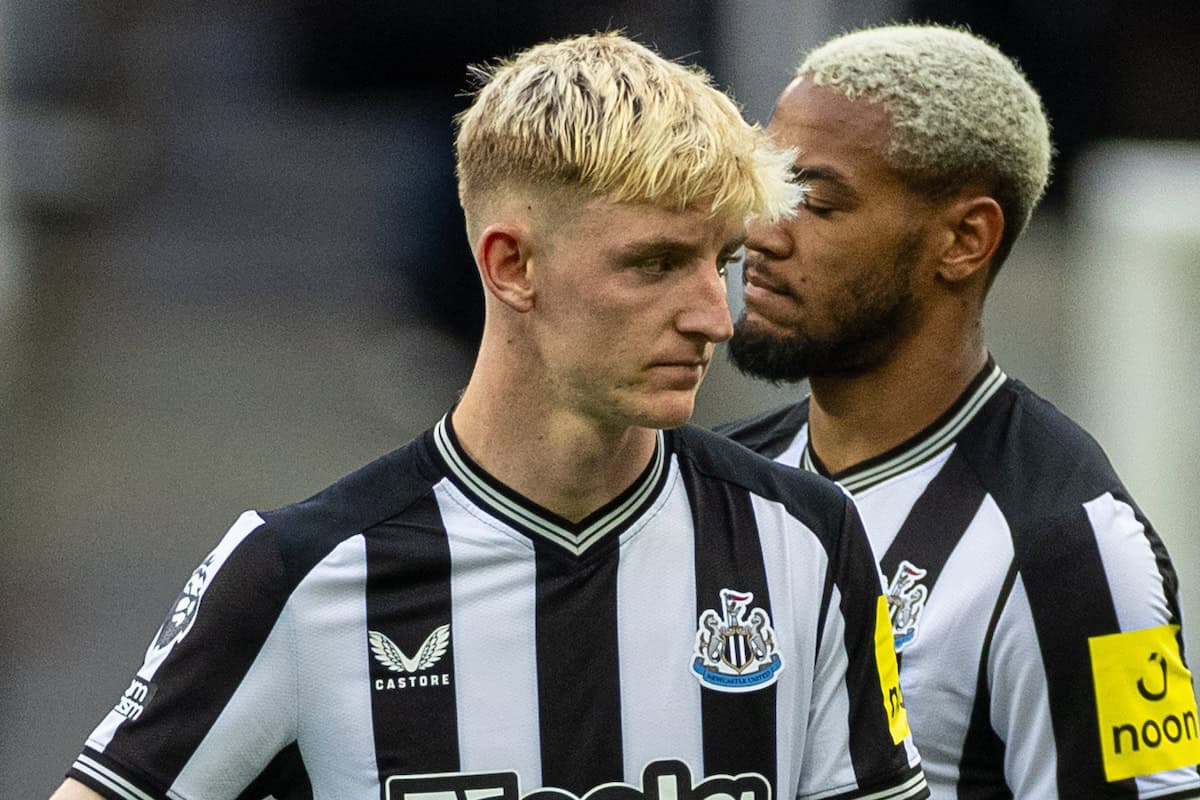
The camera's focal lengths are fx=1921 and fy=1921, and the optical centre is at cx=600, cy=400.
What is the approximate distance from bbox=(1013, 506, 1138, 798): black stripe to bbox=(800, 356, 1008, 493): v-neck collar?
1.23 feet

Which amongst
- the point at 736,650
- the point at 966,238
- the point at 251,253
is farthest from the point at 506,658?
the point at 251,253

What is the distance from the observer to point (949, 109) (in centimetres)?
342

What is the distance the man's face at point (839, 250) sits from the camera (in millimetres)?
3395

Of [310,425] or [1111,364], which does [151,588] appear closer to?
[310,425]

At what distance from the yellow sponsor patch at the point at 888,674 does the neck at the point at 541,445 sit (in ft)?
1.36

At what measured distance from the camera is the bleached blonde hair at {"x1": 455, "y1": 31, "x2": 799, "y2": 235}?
2.49 metres

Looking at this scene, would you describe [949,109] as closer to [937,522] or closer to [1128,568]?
[937,522]

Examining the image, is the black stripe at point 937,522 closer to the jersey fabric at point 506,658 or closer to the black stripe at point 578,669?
the jersey fabric at point 506,658

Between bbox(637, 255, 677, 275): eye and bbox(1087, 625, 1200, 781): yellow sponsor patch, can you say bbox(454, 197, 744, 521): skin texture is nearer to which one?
bbox(637, 255, 677, 275): eye

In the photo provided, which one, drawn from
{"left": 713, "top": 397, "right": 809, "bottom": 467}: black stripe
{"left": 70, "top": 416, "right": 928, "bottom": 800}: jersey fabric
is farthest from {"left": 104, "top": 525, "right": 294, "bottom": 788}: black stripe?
{"left": 713, "top": 397, "right": 809, "bottom": 467}: black stripe

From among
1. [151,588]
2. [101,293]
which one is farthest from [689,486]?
[101,293]

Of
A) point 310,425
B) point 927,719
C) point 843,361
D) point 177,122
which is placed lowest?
point 927,719

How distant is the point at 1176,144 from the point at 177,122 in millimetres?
5599

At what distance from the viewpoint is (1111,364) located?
588 cm
